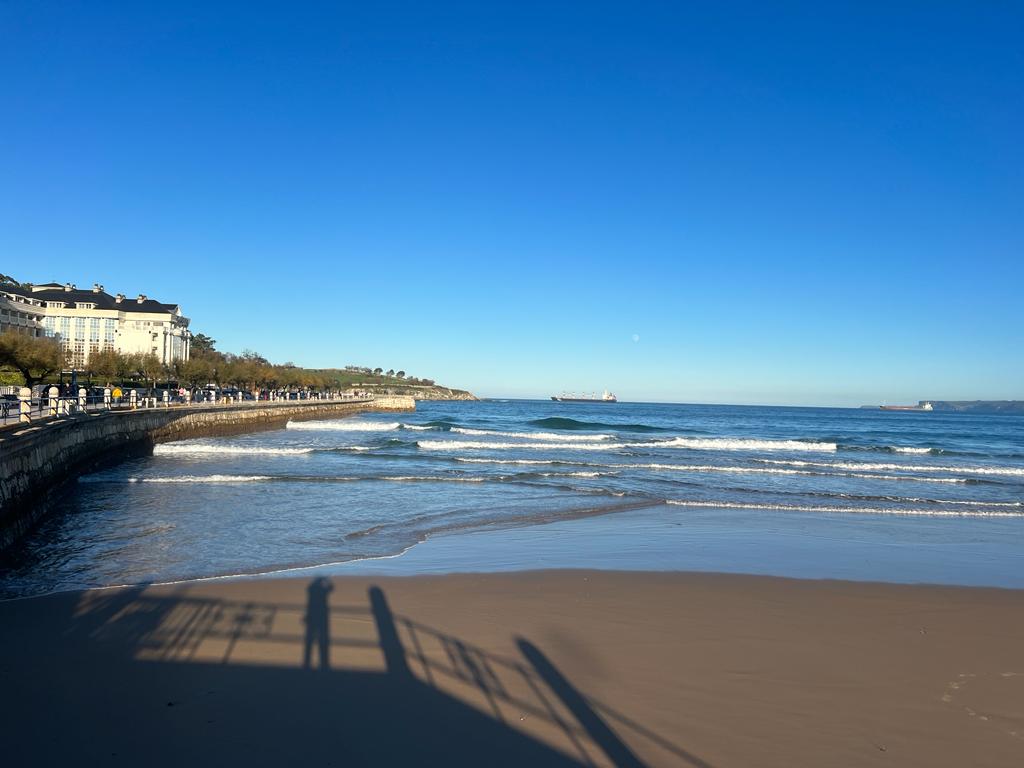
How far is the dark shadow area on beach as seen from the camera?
5008 millimetres

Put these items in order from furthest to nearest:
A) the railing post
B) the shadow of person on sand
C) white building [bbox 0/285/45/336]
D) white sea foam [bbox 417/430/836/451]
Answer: white building [bbox 0/285/45/336]
white sea foam [bbox 417/430/836/451]
the railing post
the shadow of person on sand

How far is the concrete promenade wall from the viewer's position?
1323 centimetres

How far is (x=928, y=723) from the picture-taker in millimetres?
5703

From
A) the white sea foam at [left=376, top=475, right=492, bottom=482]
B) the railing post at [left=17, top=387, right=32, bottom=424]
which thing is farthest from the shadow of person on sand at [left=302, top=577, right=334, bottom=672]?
the white sea foam at [left=376, top=475, right=492, bottom=482]

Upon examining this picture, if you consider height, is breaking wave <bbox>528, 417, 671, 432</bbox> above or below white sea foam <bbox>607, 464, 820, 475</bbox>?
above

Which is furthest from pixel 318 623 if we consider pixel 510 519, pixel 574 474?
pixel 574 474

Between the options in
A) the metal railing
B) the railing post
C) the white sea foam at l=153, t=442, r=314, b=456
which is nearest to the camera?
the railing post

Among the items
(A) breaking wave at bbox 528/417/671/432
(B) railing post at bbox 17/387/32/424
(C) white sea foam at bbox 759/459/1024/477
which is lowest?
(C) white sea foam at bbox 759/459/1024/477

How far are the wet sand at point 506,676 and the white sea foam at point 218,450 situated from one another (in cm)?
2229

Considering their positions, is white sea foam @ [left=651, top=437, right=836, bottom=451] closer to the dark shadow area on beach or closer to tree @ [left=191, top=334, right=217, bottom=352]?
the dark shadow area on beach

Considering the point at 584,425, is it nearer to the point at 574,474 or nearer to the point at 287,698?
the point at 574,474

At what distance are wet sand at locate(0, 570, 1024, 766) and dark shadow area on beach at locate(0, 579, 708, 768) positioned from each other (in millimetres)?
21

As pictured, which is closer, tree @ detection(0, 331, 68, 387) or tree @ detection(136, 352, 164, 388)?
tree @ detection(0, 331, 68, 387)

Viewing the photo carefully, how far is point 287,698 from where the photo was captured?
19.0 ft
